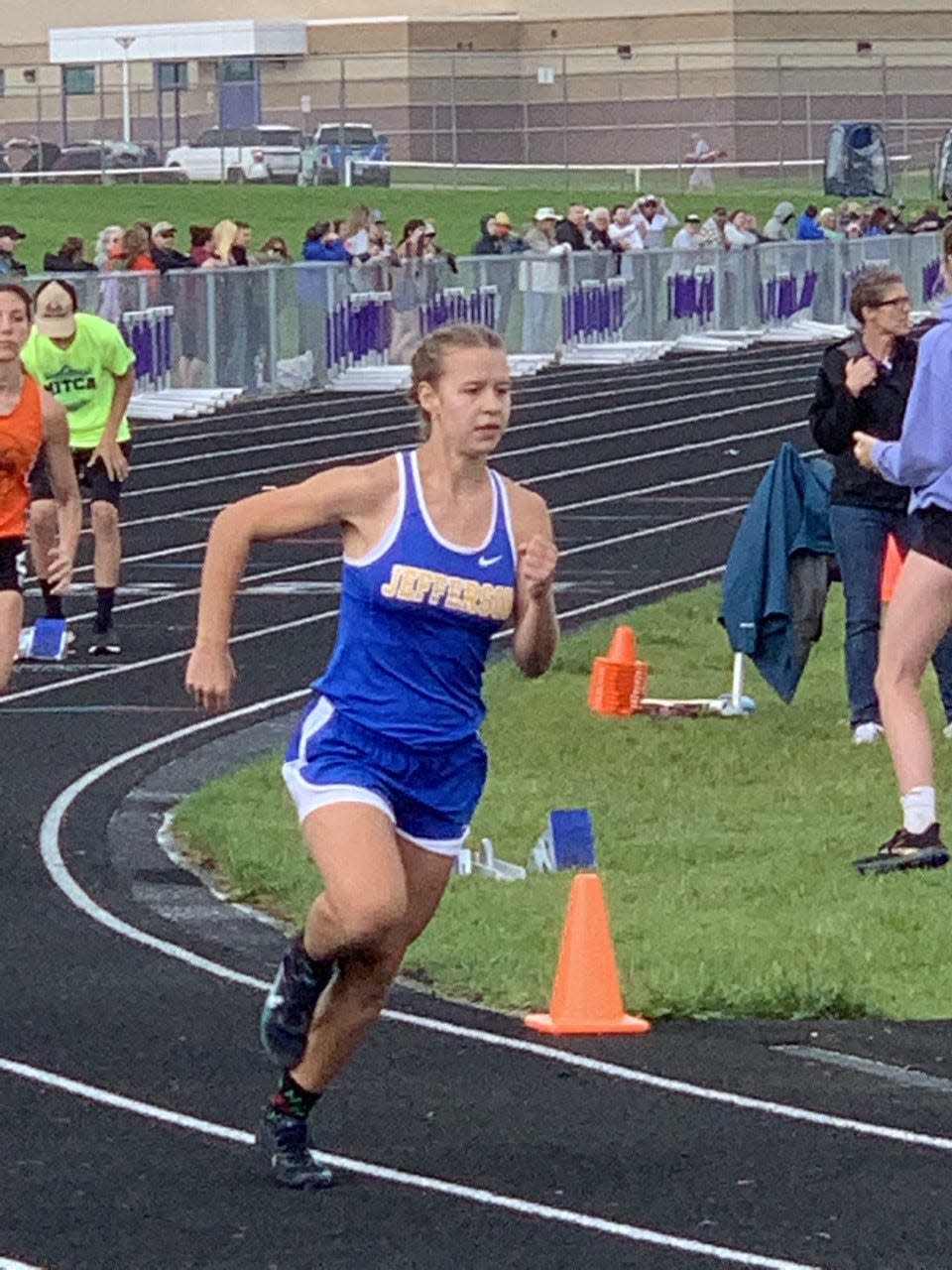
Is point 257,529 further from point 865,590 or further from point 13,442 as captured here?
point 865,590

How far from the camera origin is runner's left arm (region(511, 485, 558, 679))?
6473 mm

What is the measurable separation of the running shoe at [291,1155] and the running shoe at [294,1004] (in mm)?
130

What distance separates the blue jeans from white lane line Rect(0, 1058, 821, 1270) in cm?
545

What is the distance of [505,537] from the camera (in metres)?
6.54

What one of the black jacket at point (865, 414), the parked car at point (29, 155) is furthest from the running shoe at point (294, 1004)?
the parked car at point (29, 155)

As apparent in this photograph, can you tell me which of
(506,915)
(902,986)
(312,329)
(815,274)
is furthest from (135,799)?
(815,274)

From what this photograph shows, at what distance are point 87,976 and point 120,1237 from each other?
264cm

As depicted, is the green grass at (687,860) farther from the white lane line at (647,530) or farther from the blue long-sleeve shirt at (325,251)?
the blue long-sleeve shirt at (325,251)

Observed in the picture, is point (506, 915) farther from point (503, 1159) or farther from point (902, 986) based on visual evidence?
point (503, 1159)

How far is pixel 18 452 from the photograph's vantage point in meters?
11.5

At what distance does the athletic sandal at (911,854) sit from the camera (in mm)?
10000

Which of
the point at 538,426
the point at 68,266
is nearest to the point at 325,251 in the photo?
the point at 68,266

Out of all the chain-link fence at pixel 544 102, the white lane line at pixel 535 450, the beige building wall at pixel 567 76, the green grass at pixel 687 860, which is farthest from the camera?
the beige building wall at pixel 567 76

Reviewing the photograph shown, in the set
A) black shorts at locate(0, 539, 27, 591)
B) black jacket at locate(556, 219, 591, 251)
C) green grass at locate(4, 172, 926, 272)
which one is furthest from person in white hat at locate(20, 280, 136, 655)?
green grass at locate(4, 172, 926, 272)
